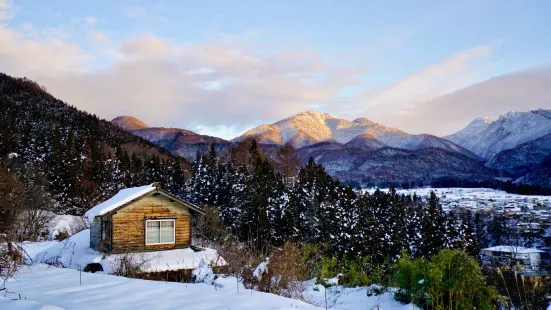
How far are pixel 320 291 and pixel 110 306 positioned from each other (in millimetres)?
10397

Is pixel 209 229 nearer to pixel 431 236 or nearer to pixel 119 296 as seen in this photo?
pixel 119 296

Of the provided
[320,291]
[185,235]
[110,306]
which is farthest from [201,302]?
[185,235]

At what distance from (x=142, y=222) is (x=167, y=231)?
4.59 ft

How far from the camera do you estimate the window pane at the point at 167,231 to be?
2019 centimetres

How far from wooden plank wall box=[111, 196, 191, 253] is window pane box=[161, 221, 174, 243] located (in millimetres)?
219

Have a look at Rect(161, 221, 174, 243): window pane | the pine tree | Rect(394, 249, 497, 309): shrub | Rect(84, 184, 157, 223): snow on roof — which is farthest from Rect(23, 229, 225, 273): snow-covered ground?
the pine tree

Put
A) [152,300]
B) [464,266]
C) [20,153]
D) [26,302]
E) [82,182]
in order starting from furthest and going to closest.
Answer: [20,153] → [82,182] → [464,266] → [152,300] → [26,302]

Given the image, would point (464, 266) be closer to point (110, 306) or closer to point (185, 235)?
point (110, 306)

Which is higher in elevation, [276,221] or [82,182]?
[82,182]

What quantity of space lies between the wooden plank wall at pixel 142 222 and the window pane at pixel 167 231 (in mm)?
219

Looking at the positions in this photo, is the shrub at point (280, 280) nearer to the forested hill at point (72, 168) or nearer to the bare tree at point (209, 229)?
the bare tree at point (209, 229)

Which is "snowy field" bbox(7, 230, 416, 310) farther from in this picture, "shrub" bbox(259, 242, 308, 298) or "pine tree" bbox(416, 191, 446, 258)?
"pine tree" bbox(416, 191, 446, 258)

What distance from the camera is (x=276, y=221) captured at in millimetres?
38000

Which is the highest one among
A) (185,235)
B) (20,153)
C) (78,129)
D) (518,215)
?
(78,129)
